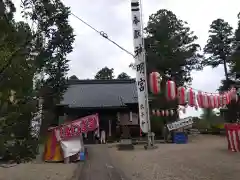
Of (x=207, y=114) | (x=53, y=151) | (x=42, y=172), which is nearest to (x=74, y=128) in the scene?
(x=53, y=151)

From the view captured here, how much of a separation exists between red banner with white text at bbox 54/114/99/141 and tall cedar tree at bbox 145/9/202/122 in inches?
343

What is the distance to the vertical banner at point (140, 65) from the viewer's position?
61.7 feet

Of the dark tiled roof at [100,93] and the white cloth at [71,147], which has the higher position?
the dark tiled roof at [100,93]

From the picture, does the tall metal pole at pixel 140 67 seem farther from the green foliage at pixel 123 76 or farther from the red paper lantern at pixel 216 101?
the green foliage at pixel 123 76

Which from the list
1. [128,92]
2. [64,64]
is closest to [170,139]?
[128,92]

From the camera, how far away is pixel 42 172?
11484 millimetres

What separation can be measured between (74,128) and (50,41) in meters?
7.53

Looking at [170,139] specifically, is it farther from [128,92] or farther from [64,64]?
[64,64]

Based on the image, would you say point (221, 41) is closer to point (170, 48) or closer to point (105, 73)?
point (170, 48)

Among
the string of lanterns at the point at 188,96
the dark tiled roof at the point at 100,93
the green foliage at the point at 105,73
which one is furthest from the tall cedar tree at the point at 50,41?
the green foliage at the point at 105,73

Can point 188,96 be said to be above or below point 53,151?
above

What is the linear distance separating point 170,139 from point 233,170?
39.0ft

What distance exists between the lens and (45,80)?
8.09 metres

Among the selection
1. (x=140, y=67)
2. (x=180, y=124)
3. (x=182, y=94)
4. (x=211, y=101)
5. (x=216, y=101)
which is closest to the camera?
(x=182, y=94)
